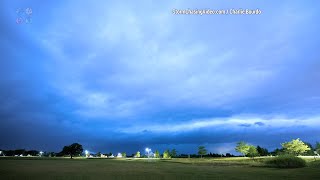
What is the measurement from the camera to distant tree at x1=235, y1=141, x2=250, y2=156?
10388 cm

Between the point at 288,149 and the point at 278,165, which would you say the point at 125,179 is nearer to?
the point at 278,165

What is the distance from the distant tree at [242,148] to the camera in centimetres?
10388

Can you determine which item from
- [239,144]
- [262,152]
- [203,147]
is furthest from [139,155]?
[239,144]

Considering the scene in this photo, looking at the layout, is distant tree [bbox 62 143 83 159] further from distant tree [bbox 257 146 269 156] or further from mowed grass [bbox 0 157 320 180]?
mowed grass [bbox 0 157 320 180]

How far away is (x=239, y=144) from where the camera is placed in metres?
107

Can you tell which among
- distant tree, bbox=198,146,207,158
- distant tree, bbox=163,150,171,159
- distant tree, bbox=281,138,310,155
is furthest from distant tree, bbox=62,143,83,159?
distant tree, bbox=281,138,310,155

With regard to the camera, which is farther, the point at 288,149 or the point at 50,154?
the point at 50,154

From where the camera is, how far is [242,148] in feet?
345

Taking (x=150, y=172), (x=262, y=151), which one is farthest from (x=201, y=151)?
(x=150, y=172)

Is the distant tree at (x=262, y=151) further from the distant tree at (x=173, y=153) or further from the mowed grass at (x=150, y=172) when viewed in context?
the mowed grass at (x=150, y=172)

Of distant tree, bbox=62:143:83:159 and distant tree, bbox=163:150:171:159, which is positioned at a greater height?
distant tree, bbox=62:143:83:159

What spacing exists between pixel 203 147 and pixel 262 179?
112741mm

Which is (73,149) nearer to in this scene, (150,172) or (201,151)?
(201,151)

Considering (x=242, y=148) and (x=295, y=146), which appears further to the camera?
(x=242, y=148)
